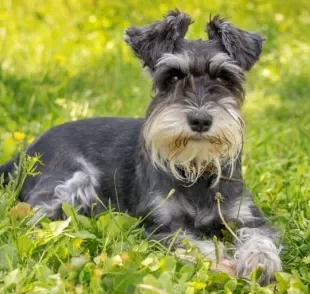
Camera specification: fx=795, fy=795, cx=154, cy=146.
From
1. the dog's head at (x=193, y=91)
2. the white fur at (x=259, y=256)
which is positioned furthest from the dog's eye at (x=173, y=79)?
the white fur at (x=259, y=256)

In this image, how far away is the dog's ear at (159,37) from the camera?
197 inches

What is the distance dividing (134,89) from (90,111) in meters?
1.10

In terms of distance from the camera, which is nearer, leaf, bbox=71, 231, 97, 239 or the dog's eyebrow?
leaf, bbox=71, 231, 97, 239

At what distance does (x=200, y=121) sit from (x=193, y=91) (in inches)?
10.4

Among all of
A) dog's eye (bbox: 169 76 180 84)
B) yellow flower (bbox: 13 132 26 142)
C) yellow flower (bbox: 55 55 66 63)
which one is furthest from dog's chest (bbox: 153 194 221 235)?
yellow flower (bbox: 55 55 66 63)

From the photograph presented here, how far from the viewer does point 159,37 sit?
504 cm

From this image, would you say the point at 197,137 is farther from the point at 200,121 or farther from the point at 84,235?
the point at 84,235

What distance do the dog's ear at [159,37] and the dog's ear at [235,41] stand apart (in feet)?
0.57

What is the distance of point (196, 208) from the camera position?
5.10 metres

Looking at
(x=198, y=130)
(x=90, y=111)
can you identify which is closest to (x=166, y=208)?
(x=198, y=130)

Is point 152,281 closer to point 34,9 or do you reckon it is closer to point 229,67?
point 229,67

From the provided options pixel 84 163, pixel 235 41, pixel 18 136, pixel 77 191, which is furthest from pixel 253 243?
pixel 18 136

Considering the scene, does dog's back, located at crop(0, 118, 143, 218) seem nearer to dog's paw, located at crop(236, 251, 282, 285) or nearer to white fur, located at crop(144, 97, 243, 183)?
white fur, located at crop(144, 97, 243, 183)

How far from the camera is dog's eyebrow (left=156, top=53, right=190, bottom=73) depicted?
15.7 feet
